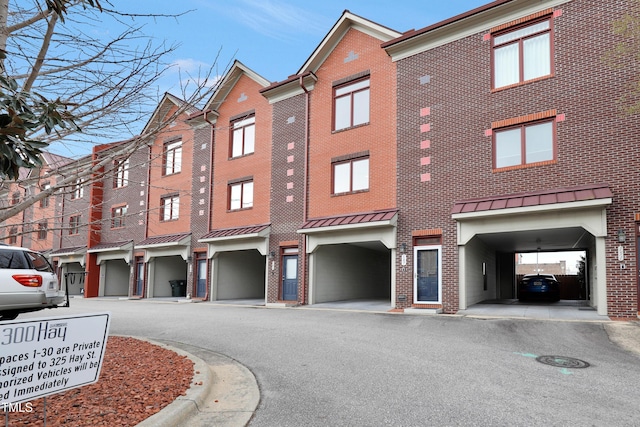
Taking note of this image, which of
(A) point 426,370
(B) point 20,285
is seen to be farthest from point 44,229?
(B) point 20,285

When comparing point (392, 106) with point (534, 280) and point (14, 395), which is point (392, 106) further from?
point (14, 395)

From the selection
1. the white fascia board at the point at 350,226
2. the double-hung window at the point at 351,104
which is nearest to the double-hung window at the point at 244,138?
the double-hung window at the point at 351,104

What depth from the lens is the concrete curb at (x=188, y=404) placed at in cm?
441

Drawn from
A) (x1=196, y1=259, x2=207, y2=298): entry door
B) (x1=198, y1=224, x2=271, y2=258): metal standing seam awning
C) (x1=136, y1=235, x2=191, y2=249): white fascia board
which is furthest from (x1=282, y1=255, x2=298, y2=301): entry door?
(x1=136, y1=235, x2=191, y2=249): white fascia board

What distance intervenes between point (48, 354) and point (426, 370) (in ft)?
17.0

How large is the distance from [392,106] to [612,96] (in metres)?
7.16

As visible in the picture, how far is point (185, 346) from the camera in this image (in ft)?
29.3

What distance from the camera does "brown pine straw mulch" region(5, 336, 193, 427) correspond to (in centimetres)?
436

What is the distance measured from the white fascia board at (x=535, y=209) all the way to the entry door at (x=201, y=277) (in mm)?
13801

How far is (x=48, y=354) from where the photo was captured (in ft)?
12.2

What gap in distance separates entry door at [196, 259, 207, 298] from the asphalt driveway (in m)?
A: 10.6

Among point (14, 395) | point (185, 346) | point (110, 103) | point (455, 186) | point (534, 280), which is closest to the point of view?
point (14, 395)

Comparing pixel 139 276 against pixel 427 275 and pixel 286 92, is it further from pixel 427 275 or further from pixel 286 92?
pixel 427 275

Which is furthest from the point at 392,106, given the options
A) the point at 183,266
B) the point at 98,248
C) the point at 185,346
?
the point at 98,248
